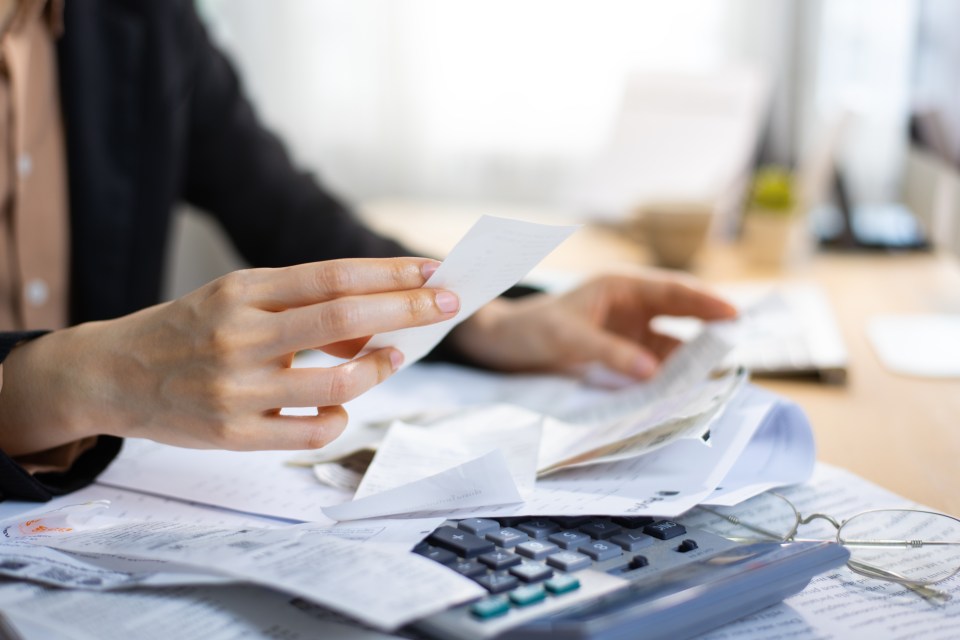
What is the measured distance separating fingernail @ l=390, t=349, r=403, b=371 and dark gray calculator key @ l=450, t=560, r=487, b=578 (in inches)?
6.3

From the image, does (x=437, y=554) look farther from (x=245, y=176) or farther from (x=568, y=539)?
(x=245, y=176)

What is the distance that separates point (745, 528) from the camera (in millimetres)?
544

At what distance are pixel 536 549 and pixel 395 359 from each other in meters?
0.16

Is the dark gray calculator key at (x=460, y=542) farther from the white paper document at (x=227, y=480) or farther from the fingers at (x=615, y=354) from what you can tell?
the fingers at (x=615, y=354)

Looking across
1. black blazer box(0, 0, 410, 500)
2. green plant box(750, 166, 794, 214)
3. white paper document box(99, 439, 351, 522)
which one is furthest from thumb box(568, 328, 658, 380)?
green plant box(750, 166, 794, 214)

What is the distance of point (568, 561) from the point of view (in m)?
0.45

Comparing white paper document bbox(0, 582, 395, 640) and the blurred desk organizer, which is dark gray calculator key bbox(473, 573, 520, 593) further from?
the blurred desk organizer

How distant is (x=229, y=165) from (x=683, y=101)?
0.82 meters

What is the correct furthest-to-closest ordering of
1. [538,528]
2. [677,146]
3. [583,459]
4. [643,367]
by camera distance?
1. [677,146]
2. [643,367]
3. [583,459]
4. [538,528]

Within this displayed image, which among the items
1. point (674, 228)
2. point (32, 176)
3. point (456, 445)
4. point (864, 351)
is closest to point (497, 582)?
point (456, 445)

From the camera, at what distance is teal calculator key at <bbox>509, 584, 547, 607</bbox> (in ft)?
1.36

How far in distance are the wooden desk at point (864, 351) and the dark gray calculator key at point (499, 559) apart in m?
0.31

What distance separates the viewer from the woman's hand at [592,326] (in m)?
0.92

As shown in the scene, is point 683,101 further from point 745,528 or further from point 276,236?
point 745,528
